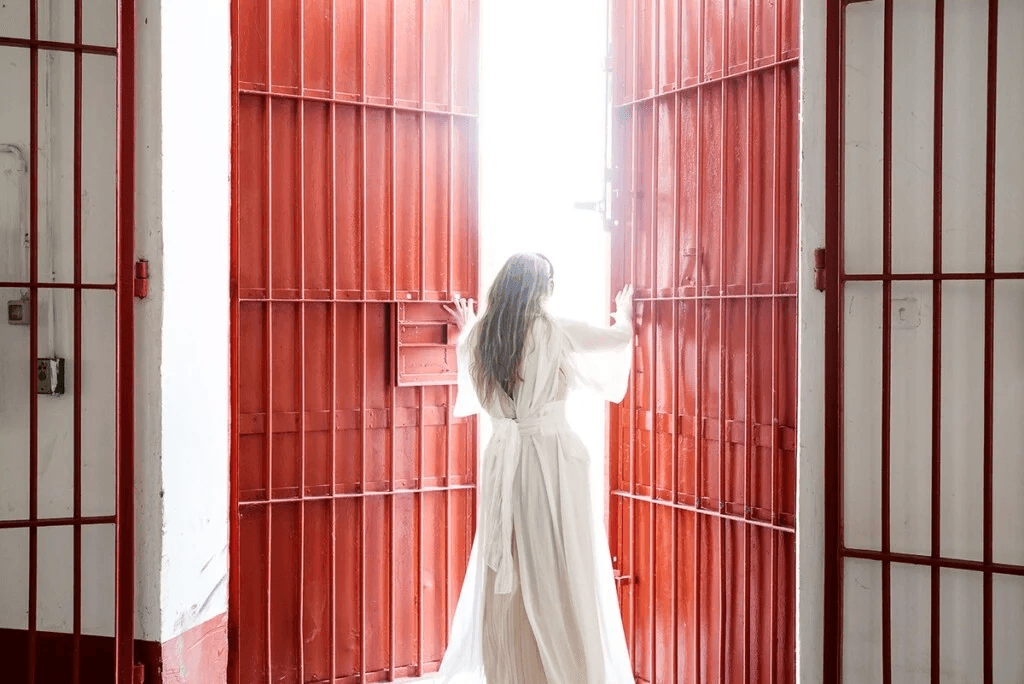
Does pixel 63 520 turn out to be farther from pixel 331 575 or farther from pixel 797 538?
pixel 797 538

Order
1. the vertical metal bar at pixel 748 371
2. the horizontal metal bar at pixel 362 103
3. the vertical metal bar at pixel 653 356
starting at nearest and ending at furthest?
the vertical metal bar at pixel 748 371 → the horizontal metal bar at pixel 362 103 → the vertical metal bar at pixel 653 356

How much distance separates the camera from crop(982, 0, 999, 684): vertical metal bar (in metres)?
2.40

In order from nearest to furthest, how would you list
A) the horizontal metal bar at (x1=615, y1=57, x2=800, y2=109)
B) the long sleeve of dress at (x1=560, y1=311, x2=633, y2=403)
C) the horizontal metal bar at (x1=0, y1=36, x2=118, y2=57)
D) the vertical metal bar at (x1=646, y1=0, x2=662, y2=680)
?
the horizontal metal bar at (x1=0, y1=36, x2=118, y2=57), the horizontal metal bar at (x1=615, y1=57, x2=800, y2=109), the long sleeve of dress at (x1=560, y1=311, x2=633, y2=403), the vertical metal bar at (x1=646, y1=0, x2=662, y2=680)

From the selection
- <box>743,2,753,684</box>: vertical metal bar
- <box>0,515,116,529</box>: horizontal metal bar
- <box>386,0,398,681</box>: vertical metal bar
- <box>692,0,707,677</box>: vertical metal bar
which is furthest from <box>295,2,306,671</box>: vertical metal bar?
<box>743,2,753,684</box>: vertical metal bar

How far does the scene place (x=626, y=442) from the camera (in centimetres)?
359

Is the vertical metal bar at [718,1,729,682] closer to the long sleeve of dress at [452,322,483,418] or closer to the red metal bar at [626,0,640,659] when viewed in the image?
the red metal bar at [626,0,640,659]

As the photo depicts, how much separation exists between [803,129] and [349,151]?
72.5 inches

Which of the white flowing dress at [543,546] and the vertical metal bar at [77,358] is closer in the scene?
the vertical metal bar at [77,358]

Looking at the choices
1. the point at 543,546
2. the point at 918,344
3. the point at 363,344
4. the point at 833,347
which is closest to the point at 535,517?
the point at 543,546

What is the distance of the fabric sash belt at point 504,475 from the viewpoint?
307 cm

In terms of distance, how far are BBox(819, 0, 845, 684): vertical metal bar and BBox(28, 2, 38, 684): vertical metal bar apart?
8.16 feet

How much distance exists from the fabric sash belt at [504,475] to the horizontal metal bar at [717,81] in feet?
4.43

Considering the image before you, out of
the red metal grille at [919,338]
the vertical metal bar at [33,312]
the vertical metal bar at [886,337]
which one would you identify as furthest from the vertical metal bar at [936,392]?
the vertical metal bar at [33,312]

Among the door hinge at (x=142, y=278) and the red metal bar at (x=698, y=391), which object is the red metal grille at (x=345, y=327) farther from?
the red metal bar at (x=698, y=391)
